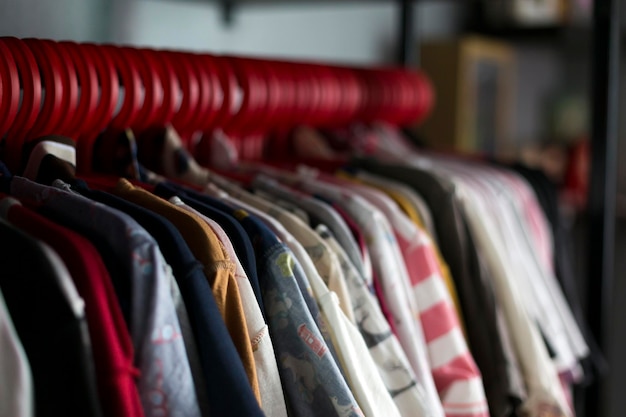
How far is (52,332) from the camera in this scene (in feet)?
1.67

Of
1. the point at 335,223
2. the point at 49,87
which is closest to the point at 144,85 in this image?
the point at 49,87

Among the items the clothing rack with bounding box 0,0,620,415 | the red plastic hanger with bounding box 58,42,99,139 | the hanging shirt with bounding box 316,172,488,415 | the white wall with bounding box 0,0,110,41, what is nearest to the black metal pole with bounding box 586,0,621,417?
the clothing rack with bounding box 0,0,620,415

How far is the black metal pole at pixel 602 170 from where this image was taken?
1.36 m

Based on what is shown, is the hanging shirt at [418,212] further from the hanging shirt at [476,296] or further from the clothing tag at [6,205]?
the clothing tag at [6,205]

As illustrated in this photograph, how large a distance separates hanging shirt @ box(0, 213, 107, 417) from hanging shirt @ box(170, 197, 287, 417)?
0.13 m

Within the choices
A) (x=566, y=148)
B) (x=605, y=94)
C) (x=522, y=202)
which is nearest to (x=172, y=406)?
(x=522, y=202)

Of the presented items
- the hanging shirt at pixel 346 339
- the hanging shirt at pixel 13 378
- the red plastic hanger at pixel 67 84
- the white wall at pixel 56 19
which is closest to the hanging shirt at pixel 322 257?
the hanging shirt at pixel 346 339

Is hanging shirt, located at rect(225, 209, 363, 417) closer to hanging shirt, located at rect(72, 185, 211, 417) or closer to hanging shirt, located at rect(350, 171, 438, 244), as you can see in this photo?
hanging shirt, located at rect(72, 185, 211, 417)

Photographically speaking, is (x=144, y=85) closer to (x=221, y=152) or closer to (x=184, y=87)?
(x=184, y=87)

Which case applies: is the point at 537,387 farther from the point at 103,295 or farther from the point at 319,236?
the point at 103,295

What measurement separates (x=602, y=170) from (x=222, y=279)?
968mm

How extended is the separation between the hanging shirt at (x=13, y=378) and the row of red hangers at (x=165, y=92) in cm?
26

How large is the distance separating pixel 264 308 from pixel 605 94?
0.91 meters

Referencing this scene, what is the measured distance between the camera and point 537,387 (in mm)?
973
